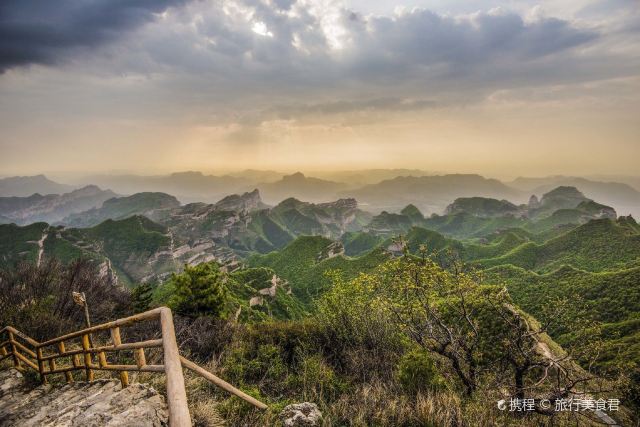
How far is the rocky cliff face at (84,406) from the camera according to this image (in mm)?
4676

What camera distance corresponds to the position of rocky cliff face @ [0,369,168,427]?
4676mm

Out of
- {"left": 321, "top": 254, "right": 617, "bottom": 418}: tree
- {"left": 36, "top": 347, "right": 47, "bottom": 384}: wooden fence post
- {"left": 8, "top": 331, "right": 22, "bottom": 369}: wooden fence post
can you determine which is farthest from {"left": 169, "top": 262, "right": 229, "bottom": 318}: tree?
{"left": 36, "top": 347, "right": 47, "bottom": 384}: wooden fence post

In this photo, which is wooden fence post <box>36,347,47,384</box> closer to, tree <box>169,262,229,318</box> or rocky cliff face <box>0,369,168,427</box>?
rocky cliff face <box>0,369,168,427</box>

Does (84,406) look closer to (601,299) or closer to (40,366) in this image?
(40,366)

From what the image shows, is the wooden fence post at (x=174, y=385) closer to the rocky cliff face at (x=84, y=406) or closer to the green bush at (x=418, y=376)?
the rocky cliff face at (x=84, y=406)

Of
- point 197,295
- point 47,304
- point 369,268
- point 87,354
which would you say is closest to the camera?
point 87,354

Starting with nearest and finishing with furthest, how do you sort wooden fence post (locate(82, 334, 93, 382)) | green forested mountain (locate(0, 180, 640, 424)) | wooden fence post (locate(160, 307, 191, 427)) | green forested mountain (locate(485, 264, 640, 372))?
1. wooden fence post (locate(160, 307, 191, 427))
2. wooden fence post (locate(82, 334, 93, 382))
3. green forested mountain (locate(0, 180, 640, 424))
4. green forested mountain (locate(485, 264, 640, 372))

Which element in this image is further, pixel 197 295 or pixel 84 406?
pixel 197 295

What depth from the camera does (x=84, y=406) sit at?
524 centimetres

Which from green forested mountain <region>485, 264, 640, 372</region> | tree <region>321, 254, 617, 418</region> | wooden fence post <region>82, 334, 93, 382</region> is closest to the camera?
wooden fence post <region>82, 334, 93, 382</region>

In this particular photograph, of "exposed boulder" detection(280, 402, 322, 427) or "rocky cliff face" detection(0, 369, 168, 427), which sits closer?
"rocky cliff face" detection(0, 369, 168, 427)

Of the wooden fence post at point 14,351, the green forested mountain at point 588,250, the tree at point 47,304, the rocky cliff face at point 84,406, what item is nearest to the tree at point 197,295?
→ the tree at point 47,304

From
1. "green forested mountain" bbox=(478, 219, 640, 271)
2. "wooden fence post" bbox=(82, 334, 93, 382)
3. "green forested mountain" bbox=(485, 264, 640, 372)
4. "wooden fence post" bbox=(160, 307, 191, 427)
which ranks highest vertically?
"wooden fence post" bbox=(160, 307, 191, 427)

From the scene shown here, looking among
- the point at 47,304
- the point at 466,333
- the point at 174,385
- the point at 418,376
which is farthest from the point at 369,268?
the point at 174,385
